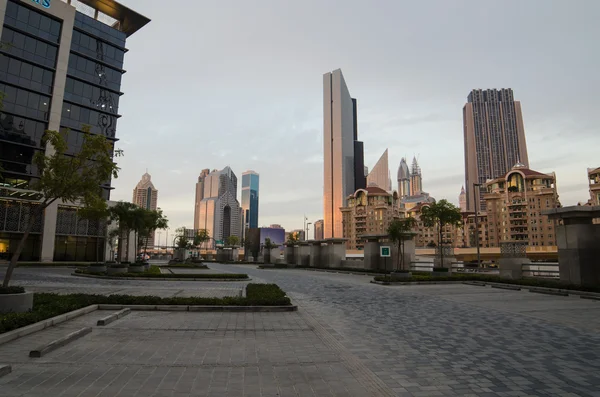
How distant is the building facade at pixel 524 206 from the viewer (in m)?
130

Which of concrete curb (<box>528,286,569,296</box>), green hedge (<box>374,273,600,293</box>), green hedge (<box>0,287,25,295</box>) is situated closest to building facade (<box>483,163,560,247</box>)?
green hedge (<box>374,273,600,293</box>)

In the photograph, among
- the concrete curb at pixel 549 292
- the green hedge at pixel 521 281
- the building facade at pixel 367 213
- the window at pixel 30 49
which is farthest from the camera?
the building facade at pixel 367 213

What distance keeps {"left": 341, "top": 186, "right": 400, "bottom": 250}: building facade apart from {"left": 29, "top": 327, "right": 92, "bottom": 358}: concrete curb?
162295 millimetres

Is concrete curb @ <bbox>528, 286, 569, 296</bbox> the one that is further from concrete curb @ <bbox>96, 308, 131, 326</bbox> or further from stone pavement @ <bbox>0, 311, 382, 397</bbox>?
concrete curb @ <bbox>96, 308, 131, 326</bbox>

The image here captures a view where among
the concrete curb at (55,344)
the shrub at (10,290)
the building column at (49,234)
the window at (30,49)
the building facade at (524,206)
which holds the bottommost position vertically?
the concrete curb at (55,344)

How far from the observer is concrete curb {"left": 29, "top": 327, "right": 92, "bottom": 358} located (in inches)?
276

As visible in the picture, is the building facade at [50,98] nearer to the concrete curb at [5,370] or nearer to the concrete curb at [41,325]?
the concrete curb at [41,325]

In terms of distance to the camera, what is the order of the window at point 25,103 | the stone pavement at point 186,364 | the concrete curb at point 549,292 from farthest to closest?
1. the window at point 25,103
2. the concrete curb at point 549,292
3. the stone pavement at point 186,364

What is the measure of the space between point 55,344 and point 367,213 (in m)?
171

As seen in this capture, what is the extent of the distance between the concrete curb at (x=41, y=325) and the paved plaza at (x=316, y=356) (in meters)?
0.27

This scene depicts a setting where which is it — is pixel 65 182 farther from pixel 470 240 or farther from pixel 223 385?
pixel 470 240

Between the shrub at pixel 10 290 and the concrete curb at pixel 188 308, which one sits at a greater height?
the shrub at pixel 10 290

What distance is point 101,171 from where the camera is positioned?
13508mm

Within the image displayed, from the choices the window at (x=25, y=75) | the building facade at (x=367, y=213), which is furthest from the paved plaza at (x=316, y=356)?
the building facade at (x=367, y=213)
